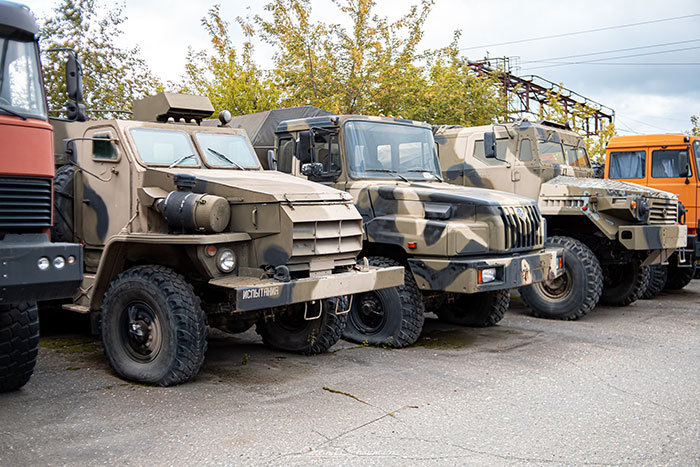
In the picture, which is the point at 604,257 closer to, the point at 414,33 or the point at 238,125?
the point at 238,125

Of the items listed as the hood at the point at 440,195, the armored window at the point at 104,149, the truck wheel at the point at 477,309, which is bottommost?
the truck wheel at the point at 477,309

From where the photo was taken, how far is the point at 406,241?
7035 mm

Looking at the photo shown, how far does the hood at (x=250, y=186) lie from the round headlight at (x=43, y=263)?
1715 mm

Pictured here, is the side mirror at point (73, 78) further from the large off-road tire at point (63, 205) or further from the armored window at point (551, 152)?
the armored window at point (551, 152)

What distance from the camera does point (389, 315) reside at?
280 inches

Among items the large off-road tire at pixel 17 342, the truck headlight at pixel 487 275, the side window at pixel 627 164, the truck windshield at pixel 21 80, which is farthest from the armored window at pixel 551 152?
the large off-road tire at pixel 17 342

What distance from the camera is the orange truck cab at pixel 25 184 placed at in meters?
4.20

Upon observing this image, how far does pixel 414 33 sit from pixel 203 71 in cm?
575

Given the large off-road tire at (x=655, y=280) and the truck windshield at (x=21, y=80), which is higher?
the truck windshield at (x=21, y=80)

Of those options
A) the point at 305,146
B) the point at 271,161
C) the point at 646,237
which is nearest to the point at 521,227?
the point at 305,146

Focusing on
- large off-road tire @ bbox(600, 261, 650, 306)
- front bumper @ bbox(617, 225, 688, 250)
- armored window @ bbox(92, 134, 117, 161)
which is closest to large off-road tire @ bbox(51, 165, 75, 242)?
armored window @ bbox(92, 134, 117, 161)

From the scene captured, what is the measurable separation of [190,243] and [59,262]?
3.79ft

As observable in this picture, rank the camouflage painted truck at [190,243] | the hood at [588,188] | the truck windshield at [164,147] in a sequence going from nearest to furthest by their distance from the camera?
1. the camouflage painted truck at [190,243]
2. the truck windshield at [164,147]
3. the hood at [588,188]

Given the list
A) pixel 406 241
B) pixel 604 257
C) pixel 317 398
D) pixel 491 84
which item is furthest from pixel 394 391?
pixel 491 84
